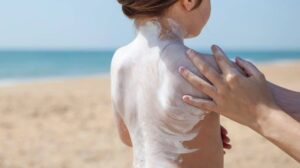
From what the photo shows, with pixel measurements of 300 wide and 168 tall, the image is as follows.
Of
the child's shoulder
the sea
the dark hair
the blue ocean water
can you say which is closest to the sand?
the sea

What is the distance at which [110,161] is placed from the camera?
6.25 metres

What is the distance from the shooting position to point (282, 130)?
1.61 meters

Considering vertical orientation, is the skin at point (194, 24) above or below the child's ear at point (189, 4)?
below

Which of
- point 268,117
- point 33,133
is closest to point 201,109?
point 268,117

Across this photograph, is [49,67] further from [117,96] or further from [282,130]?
[282,130]

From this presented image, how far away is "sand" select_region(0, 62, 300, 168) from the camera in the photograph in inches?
242

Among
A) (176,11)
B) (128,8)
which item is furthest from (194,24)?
(128,8)

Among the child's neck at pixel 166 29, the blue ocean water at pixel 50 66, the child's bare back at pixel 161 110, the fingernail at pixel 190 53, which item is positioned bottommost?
the blue ocean water at pixel 50 66

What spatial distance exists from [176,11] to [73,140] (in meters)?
5.72

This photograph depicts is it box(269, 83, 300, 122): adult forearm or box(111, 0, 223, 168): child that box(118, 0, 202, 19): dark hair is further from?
box(269, 83, 300, 122): adult forearm

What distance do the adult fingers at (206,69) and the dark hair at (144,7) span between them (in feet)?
0.59

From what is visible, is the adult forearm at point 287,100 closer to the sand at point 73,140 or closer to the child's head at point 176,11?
the child's head at point 176,11

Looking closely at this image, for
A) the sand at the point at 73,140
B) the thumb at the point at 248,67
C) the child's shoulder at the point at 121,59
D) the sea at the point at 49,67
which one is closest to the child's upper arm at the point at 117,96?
the child's shoulder at the point at 121,59

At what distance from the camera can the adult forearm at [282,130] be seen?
63.1 inches
